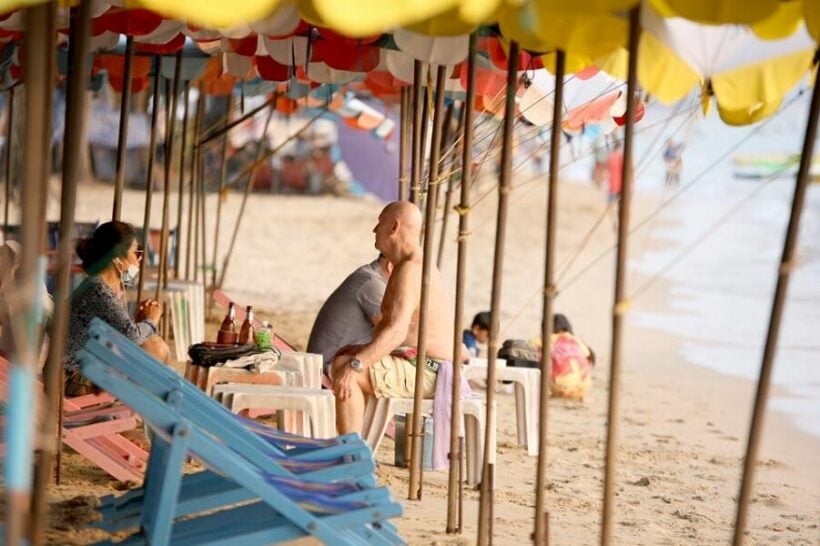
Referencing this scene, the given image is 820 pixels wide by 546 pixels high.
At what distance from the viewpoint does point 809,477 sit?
8.08 meters

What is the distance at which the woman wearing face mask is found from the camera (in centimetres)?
587

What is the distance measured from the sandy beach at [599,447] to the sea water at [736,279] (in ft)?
1.34

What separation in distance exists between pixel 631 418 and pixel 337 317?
3453 millimetres

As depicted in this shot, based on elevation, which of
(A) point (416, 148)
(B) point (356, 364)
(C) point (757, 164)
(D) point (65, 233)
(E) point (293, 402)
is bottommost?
(E) point (293, 402)

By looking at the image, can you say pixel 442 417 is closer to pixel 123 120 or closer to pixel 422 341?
pixel 422 341

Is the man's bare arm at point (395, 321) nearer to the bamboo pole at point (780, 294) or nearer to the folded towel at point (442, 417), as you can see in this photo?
the folded towel at point (442, 417)

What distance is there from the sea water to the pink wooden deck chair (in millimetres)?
2382

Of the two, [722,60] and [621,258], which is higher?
[722,60]

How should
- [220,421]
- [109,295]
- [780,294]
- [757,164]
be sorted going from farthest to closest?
[757,164]
[109,295]
[220,421]
[780,294]

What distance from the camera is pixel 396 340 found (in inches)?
241

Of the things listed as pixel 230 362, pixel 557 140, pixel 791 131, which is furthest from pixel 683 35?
pixel 791 131

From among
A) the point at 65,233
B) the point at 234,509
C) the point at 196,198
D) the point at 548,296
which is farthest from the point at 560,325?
the point at 65,233

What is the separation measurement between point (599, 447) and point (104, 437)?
10.2 feet

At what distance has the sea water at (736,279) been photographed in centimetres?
1265
